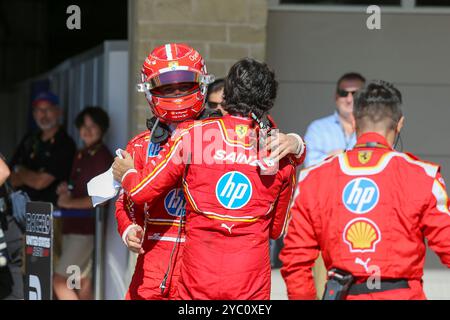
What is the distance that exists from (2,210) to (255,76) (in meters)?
2.80

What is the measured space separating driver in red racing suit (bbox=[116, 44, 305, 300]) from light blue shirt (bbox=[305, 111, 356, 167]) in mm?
2709

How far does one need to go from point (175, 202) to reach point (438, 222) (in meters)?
1.36

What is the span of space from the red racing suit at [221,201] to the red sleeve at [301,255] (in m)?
0.26

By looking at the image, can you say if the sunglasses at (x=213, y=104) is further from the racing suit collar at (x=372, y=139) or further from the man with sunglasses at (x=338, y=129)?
the racing suit collar at (x=372, y=139)

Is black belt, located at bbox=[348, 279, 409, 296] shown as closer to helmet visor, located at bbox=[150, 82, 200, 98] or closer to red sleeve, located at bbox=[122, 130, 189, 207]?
red sleeve, located at bbox=[122, 130, 189, 207]

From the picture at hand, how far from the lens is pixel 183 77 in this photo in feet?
16.4

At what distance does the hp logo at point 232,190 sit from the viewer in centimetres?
454

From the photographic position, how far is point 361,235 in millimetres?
4242

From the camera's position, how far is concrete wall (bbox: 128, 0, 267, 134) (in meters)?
8.10

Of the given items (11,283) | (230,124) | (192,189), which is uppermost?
(230,124)

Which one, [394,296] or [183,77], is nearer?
[394,296]
